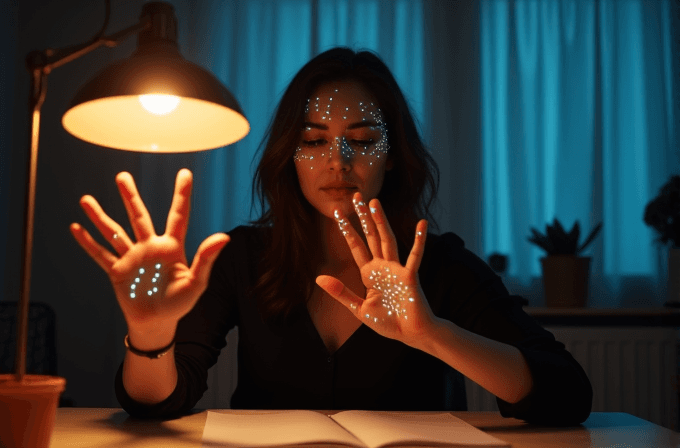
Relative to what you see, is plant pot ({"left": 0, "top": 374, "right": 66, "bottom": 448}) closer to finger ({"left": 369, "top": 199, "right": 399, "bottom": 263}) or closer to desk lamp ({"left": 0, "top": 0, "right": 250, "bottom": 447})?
desk lamp ({"left": 0, "top": 0, "right": 250, "bottom": 447})

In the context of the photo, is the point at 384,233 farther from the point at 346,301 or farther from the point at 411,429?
the point at 411,429

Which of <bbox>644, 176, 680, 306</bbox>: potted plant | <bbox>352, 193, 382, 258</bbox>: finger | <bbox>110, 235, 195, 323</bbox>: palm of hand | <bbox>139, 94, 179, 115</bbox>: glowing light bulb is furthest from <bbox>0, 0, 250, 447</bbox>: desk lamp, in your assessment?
<bbox>644, 176, 680, 306</bbox>: potted plant

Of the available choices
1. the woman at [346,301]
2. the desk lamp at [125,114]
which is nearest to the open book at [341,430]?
the woman at [346,301]

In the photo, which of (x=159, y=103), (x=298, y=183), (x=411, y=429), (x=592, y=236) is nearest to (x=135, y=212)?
(x=159, y=103)

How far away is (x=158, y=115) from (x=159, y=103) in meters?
0.02

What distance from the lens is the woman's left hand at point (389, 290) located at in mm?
777

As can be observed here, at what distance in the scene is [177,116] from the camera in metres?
0.89

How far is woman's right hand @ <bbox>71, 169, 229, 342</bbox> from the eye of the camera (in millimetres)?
642

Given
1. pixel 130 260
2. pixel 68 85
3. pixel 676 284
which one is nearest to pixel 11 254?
pixel 68 85

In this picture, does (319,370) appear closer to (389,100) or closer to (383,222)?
(383,222)

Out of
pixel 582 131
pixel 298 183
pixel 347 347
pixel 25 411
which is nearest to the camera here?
pixel 25 411

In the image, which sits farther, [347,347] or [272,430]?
[347,347]

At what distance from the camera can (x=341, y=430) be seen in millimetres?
727

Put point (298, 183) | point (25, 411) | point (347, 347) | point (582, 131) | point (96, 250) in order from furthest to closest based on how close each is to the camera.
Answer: point (582, 131)
point (298, 183)
point (347, 347)
point (96, 250)
point (25, 411)
